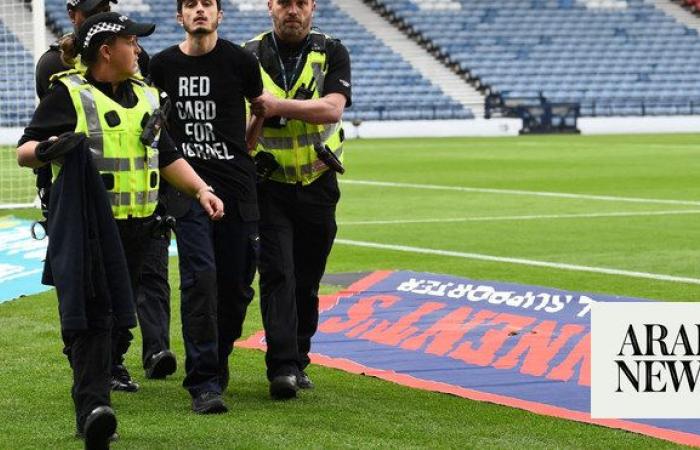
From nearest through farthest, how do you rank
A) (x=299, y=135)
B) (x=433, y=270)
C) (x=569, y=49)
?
1. (x=299, y=135)
2. (x=433, y=270)
3. (x=569, y=49)

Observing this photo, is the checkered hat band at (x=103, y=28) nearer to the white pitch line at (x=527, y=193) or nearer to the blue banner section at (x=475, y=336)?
the blue banner section at (x=475, y=336)

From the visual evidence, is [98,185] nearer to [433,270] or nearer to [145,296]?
[145,296]

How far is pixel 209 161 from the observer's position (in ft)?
24.6

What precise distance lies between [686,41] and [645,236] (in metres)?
42.2

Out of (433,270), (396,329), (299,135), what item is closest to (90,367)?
(299,135)

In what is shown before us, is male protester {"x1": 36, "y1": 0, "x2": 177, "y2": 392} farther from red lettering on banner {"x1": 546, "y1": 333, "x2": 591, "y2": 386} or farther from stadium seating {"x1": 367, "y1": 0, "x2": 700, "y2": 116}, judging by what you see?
stadium seating {"x1": 367, "y1": 0, "x2": 700, "y2": 116}

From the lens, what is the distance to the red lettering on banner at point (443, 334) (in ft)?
29.6

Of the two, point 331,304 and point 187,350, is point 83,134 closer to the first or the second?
point 187,350

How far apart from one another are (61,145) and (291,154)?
1.78 meters

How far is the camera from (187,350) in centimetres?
744

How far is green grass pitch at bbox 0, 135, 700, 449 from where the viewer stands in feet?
21.8

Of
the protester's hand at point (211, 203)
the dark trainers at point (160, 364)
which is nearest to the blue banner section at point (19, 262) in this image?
the dark trainers at point (160, 364)

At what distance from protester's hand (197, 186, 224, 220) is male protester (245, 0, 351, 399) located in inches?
30.1

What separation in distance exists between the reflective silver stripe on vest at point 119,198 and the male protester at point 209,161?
58 cm
